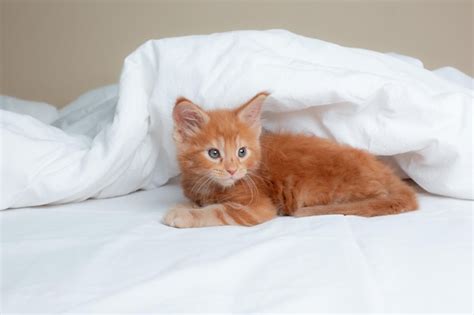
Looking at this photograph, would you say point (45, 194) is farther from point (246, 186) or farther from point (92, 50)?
point (92, 50)

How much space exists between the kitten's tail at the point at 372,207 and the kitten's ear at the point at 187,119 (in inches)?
14.4

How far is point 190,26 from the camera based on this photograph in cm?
256

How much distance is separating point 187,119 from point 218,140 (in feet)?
0.36

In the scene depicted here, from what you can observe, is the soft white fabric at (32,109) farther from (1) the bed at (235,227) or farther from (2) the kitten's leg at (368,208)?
(2) the kitten's leg at (368,208)

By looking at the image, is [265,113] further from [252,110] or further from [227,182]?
[227,182]

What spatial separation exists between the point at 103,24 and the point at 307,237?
2029mm

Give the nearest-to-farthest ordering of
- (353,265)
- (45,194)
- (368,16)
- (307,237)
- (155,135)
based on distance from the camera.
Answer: (353,265) → (307,237) → (45,194) → (155,135) → (368,16)

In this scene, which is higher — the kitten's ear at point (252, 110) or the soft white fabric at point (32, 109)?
the kitten's ear at point (252, 110)

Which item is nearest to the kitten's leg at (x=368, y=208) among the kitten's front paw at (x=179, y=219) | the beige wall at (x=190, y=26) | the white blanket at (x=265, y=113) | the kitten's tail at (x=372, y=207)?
the kitten's tail at (x=372, y=207)

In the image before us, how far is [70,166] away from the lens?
4.48 feet

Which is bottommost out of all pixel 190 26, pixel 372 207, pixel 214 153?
pixel 372 207

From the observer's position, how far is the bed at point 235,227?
77cm

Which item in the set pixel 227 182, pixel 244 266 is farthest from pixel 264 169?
pixel 244 266

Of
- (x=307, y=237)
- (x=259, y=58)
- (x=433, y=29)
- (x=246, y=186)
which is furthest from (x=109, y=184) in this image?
(x=433, y=29)
